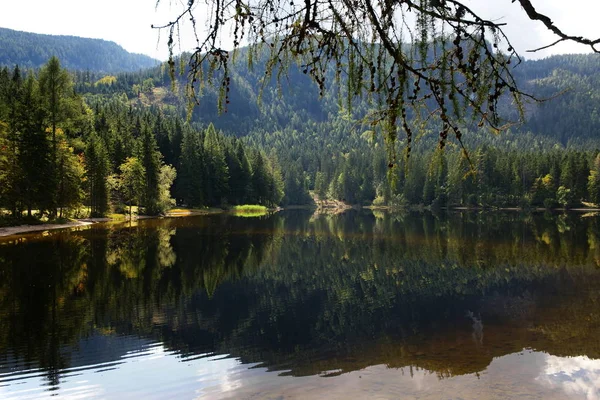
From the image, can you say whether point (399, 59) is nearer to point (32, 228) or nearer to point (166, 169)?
point (32, 228)

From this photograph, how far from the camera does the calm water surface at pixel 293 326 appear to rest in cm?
1088

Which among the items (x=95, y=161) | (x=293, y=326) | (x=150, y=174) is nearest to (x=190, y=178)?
(x=150, y=174)

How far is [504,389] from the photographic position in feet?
35.1

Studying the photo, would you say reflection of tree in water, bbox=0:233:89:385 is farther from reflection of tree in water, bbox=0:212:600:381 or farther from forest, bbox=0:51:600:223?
forest, bbox=0:51:600:223

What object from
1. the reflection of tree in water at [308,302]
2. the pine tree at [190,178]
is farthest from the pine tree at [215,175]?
the reflection of tree in water at [308,302]

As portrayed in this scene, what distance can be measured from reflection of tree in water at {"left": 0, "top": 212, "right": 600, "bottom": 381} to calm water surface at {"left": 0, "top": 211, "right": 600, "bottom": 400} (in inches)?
3.5

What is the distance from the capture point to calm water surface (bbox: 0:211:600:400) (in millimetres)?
10883

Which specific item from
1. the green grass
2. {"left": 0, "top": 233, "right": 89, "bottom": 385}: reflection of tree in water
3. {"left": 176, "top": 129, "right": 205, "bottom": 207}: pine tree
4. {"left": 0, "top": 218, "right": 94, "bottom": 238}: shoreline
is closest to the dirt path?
{"left": 0, "top": 218, "right": 94, "bottom": 238}: shoreline

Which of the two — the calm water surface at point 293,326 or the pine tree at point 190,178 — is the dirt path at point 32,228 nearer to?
the calm water surface at point 293,326

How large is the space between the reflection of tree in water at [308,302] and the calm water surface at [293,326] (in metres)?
0.09

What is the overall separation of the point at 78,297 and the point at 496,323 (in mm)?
16767

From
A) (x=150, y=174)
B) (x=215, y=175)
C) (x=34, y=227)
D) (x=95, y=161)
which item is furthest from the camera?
(x=215, y=175)

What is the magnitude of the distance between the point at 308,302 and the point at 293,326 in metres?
3.86

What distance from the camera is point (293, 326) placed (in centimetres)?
1605
